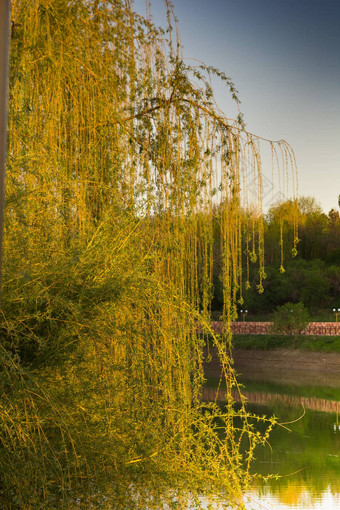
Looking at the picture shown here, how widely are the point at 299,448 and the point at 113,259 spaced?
731 cm

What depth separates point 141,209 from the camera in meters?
2.86

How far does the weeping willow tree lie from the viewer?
2.34 metres

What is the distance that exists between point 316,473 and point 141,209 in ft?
18.4

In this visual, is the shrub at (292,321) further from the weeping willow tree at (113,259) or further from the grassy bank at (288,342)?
the weeping willow tree at (113,259)

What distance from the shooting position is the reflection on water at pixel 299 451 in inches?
237

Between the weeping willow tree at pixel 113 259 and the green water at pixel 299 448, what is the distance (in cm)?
67

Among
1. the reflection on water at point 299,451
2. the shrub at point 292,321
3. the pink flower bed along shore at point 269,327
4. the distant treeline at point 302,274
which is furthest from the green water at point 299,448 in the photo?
the distant treeline at point 302,274

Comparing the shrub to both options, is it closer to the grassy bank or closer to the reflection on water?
the grassy bank

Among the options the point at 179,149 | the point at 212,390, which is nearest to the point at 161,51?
the point at 179,149

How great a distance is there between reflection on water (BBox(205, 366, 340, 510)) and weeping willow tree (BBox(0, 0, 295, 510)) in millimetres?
597

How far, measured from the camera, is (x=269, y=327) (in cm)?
2067

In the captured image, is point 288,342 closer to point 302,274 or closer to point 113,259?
point 302,274

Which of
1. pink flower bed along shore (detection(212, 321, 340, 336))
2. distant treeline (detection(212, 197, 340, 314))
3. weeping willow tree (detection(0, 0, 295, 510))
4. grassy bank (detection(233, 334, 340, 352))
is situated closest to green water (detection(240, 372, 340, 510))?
weeping willow tree (detection(0, 0, 295, 510))

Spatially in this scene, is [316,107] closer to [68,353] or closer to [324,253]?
[68,353]
